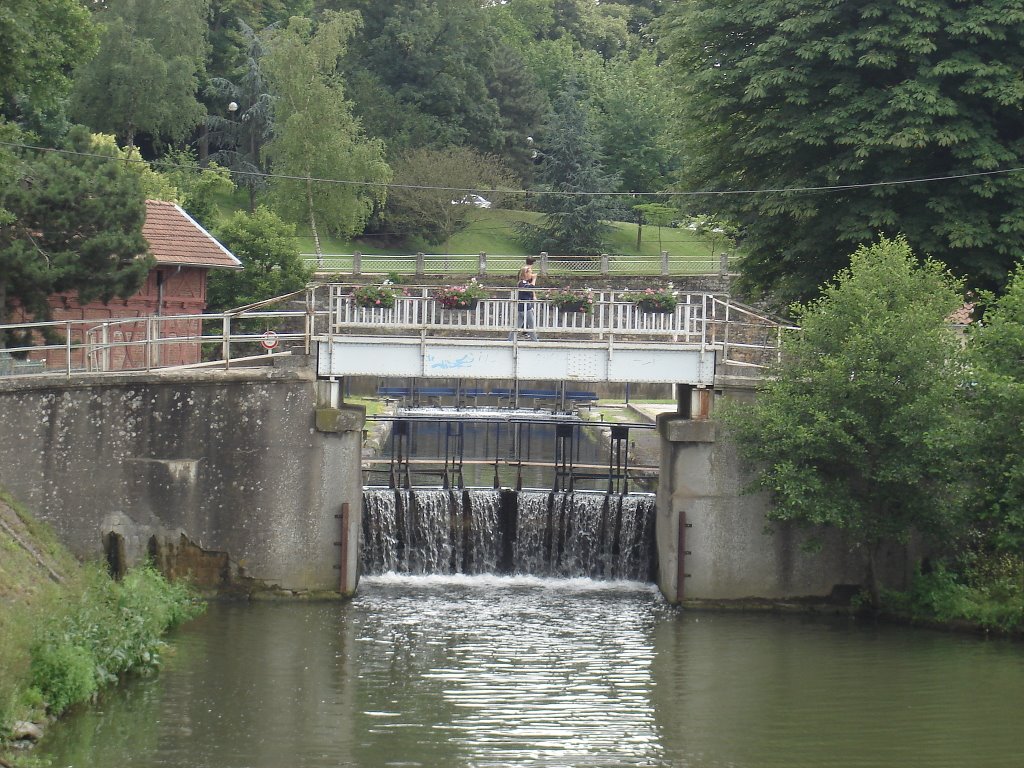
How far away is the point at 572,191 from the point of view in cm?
6675

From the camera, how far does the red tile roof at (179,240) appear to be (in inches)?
1405

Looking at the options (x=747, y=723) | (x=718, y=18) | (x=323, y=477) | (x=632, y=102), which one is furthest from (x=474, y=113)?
(x=747, y=723)

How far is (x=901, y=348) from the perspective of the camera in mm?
21469

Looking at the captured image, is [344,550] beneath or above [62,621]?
above

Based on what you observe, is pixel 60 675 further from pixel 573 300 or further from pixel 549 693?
pixel 573 300

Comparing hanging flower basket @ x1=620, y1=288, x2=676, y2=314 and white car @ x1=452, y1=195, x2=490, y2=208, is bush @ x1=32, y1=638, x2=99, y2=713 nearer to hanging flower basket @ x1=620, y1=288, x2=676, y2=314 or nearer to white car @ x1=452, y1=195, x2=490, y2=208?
hanging flower basket @ x1=620, y1=288, x2=676, y2=314

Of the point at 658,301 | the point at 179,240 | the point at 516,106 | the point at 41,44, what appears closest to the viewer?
the point at 658,301

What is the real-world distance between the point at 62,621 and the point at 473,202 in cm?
5367

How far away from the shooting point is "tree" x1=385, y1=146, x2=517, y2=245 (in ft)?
218

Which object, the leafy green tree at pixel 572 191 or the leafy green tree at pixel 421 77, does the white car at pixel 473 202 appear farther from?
the leafy green tree at pixel 421 77

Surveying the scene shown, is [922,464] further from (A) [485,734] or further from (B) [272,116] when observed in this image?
(B) [272,116]

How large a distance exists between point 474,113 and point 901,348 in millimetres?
53746

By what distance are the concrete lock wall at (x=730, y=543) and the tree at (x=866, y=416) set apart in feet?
2.04

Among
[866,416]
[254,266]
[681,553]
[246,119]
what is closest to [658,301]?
[866,416]
